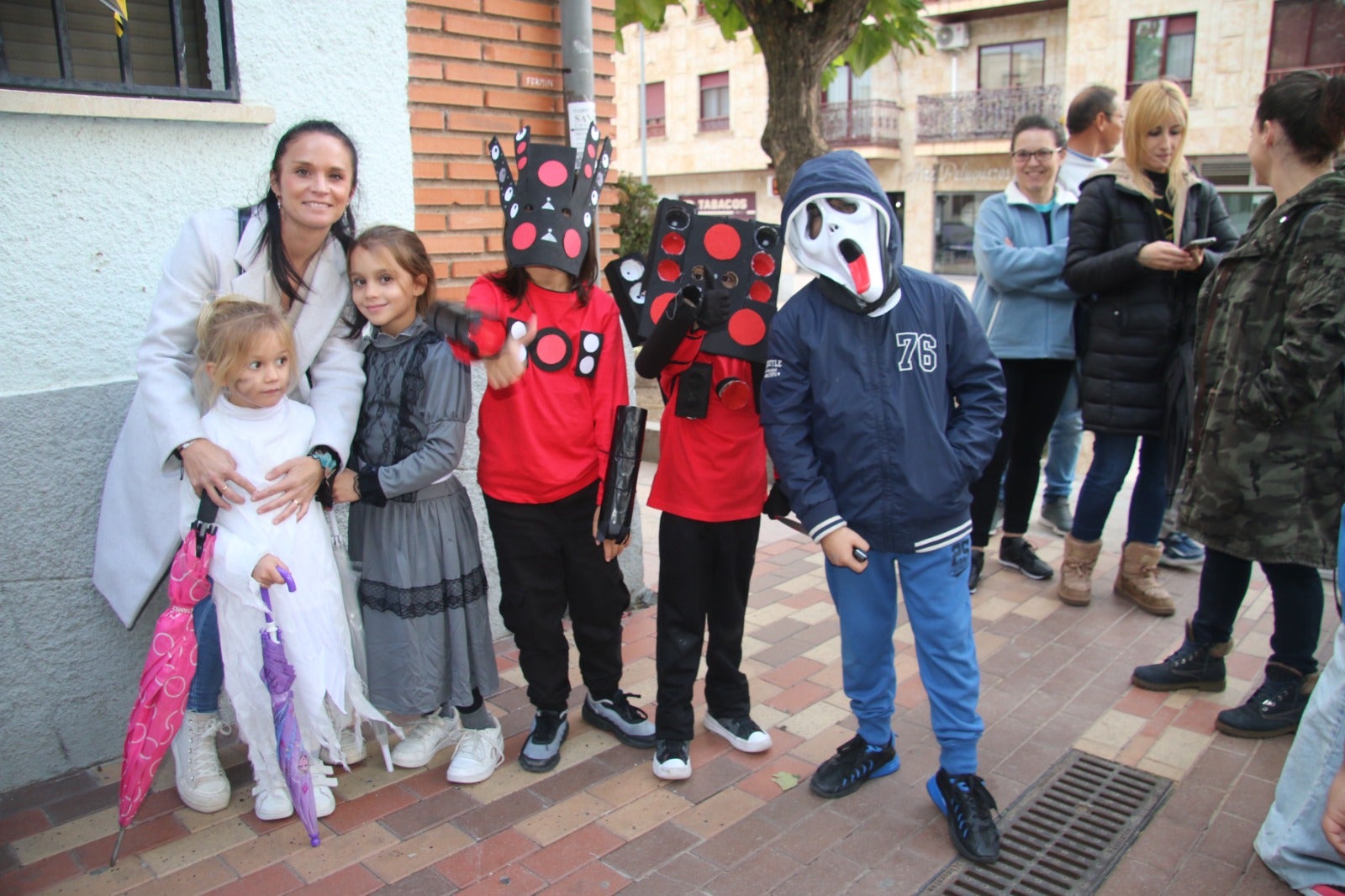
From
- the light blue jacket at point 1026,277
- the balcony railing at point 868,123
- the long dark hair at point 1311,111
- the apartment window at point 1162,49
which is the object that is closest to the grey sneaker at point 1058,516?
the light blue jacket at point 1026,277

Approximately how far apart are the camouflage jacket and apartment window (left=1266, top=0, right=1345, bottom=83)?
68.2 feet

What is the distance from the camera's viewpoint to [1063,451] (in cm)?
550

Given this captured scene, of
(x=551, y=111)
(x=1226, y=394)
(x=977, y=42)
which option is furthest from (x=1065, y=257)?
(x=977, y=42)

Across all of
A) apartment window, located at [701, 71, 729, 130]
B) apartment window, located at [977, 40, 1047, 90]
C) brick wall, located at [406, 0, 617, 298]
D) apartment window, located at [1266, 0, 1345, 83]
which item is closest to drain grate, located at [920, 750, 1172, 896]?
brick wall, located at [406, 0, 617, 298]

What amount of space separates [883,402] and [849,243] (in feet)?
1.43

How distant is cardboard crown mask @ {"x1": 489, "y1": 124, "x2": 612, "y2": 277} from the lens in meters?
2.89

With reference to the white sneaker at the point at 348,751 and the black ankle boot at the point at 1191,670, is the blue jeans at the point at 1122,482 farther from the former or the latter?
the white sneaker at the point at 348,751

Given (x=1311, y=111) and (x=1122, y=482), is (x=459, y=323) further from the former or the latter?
(x=1122, y=482)

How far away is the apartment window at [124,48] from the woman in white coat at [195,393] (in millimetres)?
684

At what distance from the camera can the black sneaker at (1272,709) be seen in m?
3.30

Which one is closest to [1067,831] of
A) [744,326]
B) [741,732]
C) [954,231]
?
[741,732]

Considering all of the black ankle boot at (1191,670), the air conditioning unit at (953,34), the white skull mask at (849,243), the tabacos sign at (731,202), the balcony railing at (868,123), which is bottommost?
the black ankle boot at (1191,670)

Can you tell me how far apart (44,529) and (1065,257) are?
3993mm

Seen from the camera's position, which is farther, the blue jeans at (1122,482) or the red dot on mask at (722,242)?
the blue jeans at (1122,482)
